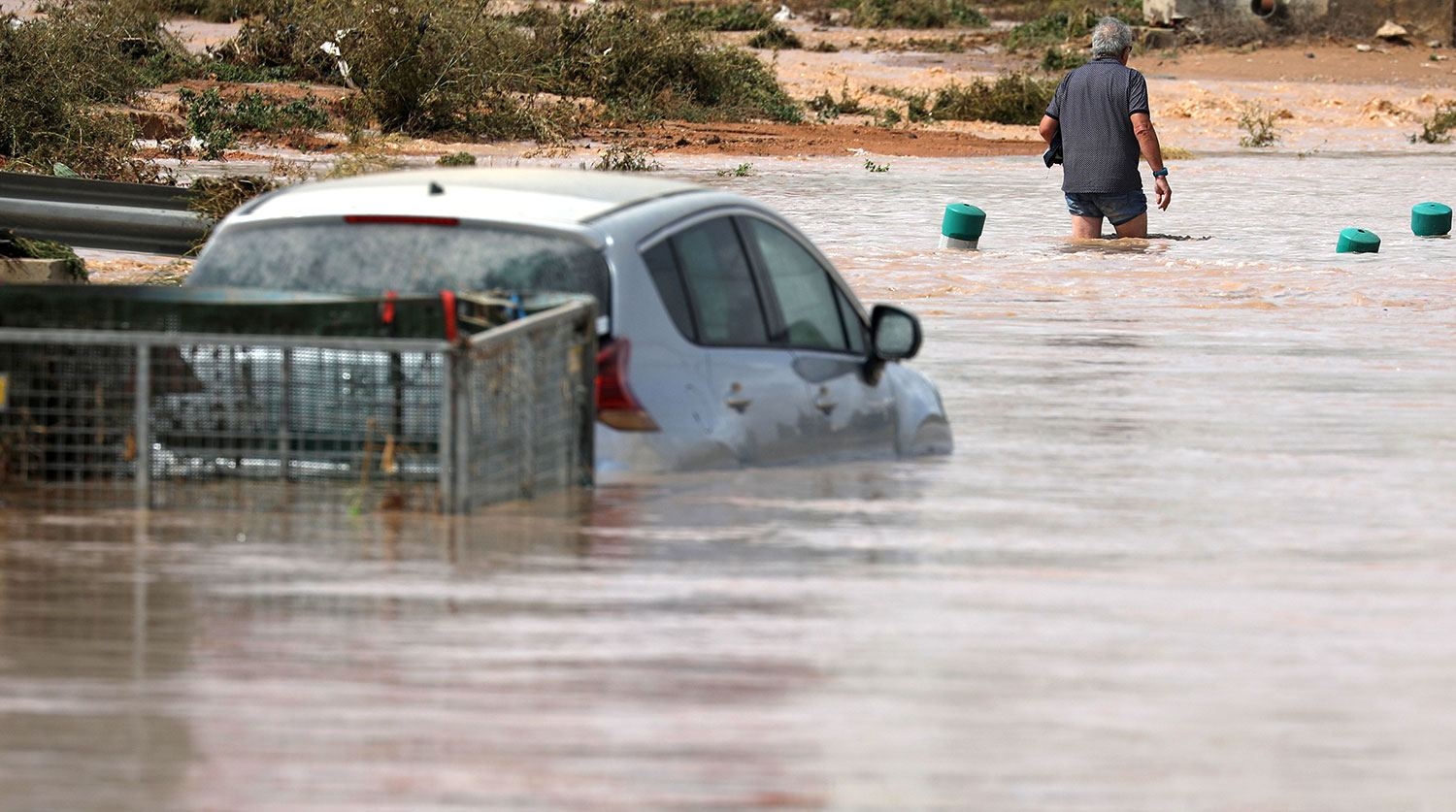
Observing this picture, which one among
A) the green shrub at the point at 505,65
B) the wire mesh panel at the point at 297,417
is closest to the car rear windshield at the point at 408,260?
the wire mesh panel at the point at 297,417

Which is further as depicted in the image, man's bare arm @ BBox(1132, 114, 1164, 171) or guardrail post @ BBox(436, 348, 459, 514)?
man's bare arm @ BBox(1132, 114, 1164, 171)

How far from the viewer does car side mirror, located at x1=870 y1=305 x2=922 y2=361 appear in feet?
29.8

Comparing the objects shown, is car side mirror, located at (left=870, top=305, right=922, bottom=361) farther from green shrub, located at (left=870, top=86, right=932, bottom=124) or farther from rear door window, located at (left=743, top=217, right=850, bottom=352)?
green shrub, located at (left=870, top=86, right=932, bottom=124)

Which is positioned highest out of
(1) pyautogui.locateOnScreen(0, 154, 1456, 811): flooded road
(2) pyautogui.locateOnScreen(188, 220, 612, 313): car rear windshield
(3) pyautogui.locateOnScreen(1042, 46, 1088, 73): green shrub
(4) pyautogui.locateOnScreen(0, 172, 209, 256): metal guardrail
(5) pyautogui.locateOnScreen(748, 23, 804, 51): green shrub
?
(5) pyautogui.locateOnScreen(748, 23, 804, 51): green shrub

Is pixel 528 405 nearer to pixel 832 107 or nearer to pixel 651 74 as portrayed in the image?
pixel 651 74

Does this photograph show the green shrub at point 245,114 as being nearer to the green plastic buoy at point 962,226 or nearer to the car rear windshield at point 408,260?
the green plastic buoy at point 962,226

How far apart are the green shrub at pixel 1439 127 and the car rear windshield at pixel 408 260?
3434 cm

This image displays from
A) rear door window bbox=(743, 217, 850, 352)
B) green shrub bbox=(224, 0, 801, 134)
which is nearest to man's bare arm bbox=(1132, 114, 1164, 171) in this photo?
rear door window bbox=(743, 217, 850, 352)

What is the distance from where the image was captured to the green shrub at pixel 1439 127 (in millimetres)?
40156

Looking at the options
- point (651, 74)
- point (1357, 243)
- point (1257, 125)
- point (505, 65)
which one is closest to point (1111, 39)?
point (1357, 243)

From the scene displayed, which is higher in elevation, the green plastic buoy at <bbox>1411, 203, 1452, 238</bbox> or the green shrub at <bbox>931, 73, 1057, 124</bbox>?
the green shrub at <bbox>931, 73, 1057, 124</bbox>

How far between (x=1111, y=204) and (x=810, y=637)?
11260 millimetres

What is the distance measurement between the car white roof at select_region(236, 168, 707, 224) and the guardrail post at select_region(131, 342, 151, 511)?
Result: 710mm

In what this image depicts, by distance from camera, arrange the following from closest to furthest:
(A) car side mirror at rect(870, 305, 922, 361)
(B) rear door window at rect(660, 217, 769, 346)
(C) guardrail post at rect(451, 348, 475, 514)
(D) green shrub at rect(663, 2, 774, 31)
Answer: (C) guardrail post at rect(451, 348, 475, 514)
(B) rear door window at rect(660, 217, 769, 346)
(A) car side mirror at rect(870, 305, 922, 361)
(D) green shrub at rect(663, 2, 774, 31)
